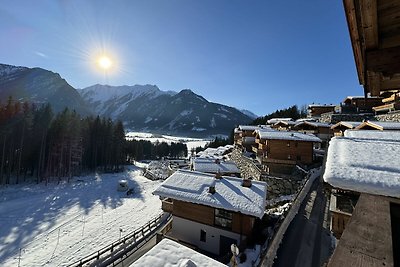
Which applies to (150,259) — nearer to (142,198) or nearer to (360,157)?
(360,157)

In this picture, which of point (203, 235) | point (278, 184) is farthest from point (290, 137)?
point (203, 235)

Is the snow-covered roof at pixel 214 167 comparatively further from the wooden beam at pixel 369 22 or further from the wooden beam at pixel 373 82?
the wooden beam at pixel 369 22

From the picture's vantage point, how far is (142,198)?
124 feet

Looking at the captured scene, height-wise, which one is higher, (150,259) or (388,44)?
(388,44)

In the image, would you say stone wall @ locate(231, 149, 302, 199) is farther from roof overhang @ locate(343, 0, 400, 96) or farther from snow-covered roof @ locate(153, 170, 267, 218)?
roof overhang @ locate(343, 0, 400, 96)

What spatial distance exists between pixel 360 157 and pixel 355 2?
2632 mm

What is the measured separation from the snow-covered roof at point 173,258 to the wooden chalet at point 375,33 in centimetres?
488

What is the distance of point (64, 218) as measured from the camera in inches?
1128

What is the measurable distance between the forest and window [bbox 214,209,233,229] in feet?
149

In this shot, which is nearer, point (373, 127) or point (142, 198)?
point (373, 127)

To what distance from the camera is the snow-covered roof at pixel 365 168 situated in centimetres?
285

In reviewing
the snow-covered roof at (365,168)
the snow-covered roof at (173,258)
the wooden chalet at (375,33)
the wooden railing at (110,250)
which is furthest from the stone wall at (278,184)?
the wooden chalet at (375,33)

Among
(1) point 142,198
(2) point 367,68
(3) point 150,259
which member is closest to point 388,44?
(2) point 367,68

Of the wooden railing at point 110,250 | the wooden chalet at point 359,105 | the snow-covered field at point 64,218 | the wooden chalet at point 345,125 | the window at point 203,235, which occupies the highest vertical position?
the wooden chalet at point 359,105
